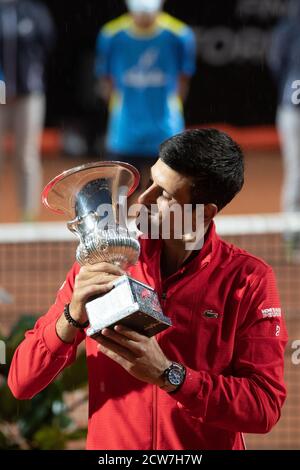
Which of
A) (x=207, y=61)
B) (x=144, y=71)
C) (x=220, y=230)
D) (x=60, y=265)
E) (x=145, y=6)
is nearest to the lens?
(x=220, y=230)

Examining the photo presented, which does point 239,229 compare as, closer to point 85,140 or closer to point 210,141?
point 210,141

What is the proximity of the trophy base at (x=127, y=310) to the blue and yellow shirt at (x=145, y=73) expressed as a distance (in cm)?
702

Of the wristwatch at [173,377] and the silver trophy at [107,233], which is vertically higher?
the silver trophy at [107,233]

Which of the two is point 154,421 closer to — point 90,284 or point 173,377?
point 173,377

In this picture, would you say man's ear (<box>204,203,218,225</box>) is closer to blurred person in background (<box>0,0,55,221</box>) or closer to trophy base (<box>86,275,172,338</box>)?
trophy base (<box>86,275,172,338</box>)

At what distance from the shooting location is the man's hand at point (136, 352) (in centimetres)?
254

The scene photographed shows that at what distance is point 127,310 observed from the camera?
8.09 ft

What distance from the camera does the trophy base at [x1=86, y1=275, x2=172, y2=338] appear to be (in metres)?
2.48

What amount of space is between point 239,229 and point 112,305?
503 cm

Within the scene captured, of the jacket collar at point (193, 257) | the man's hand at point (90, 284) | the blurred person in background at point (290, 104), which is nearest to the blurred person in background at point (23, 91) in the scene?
the blurred person in background at point (290, 104)

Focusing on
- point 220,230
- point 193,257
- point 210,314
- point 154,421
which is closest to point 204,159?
point 193,257

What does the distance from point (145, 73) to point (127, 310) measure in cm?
739

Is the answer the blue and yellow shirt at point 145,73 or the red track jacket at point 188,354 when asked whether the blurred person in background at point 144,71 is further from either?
the red track jacket at point 188,354

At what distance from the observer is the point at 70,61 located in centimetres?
1399
